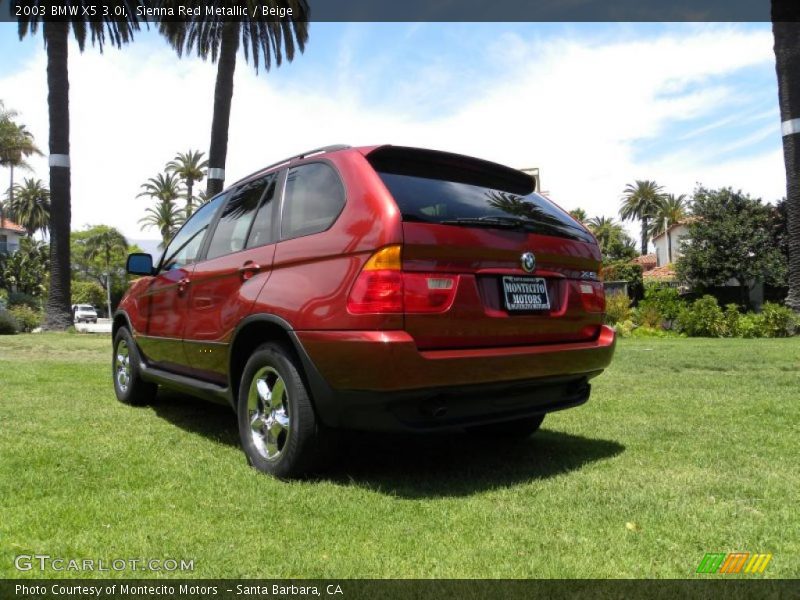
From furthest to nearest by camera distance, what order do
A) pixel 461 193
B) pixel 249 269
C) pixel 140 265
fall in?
pixel 140 265 < pixel 249 269 < pixel 461 193

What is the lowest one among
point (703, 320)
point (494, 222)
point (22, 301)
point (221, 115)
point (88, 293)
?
point (703, 320)

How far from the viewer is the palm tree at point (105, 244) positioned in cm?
6425

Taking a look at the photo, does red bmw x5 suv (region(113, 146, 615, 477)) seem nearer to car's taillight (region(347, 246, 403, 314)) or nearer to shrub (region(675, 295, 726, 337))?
car's taillight (region(347, 246, 403, 314))

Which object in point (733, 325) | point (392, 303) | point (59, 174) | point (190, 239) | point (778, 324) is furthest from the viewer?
point (733, 325)

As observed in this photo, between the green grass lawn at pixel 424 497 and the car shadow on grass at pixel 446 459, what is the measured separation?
0.02 metres

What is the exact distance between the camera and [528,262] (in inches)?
139

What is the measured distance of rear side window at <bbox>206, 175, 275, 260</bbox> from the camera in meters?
4.30

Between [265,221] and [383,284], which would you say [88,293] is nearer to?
[265,221]

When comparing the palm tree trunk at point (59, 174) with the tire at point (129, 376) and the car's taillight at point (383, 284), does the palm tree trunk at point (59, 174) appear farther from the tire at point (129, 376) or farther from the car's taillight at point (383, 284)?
the car's taillight at point (383, 284)

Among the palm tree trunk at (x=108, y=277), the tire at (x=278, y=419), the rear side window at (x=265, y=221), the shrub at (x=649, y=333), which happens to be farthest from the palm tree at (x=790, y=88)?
the palm tree trunk at (x=108, y=277)

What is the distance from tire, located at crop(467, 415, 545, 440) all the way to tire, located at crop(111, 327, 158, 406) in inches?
127

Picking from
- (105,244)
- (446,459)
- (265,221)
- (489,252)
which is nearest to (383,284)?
(489,252)

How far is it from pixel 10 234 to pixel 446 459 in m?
86.3

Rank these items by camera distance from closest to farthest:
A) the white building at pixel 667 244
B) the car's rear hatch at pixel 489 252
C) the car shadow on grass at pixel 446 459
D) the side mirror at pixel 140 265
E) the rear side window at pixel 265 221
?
1. the car's rear hatch at pixel 489 252
2. the car shadow on grass at pixel 446 459
3. the rear side window at pixel 265 221
4. the side mirror at pixel 140 265
5. the white building at pixel 667 244
